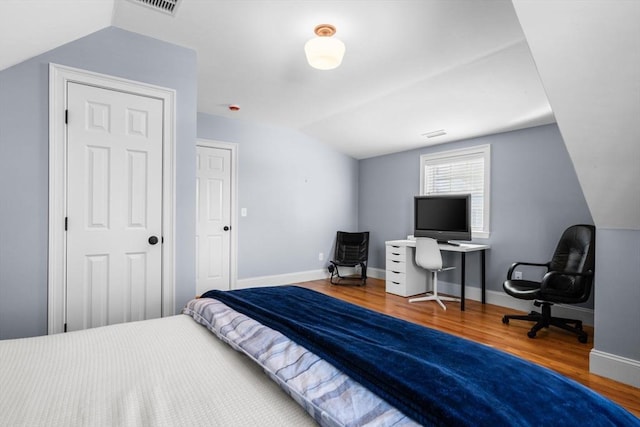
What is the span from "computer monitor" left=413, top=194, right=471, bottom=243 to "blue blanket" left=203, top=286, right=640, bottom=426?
129 inches

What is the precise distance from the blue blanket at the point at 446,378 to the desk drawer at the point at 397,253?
10.6ft

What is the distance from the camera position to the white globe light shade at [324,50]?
7.75 ft

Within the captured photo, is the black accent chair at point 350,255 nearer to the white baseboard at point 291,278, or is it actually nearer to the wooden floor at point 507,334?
the white baseboard at point 291,278

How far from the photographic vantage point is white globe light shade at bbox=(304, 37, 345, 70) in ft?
7.75

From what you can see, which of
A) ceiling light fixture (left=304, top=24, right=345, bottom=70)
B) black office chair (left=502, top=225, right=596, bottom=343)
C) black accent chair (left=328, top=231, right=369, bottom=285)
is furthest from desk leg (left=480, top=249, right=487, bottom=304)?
ceiling light fixture (left=304, top=24, right=345, bottom=70)

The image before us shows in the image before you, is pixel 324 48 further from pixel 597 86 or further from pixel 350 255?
pixel 350 255

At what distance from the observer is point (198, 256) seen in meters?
4.39

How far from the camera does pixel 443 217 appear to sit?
176 inches

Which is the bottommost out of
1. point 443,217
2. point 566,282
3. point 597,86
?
point 566,282

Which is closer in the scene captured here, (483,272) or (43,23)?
(43,23)

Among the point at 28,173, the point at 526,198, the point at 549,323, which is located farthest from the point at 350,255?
the point at 28,173

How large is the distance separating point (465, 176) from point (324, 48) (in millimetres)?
2987

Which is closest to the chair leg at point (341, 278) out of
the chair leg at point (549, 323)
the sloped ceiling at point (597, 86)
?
the chair leg at point (549, 323)

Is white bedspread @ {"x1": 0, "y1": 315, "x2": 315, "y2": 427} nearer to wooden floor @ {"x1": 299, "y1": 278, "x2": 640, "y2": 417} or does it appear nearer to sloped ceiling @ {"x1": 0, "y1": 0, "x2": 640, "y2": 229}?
sloped ceiling @ {"x1": 0, "y1": 0, "x2": 640, "y2": 229}
